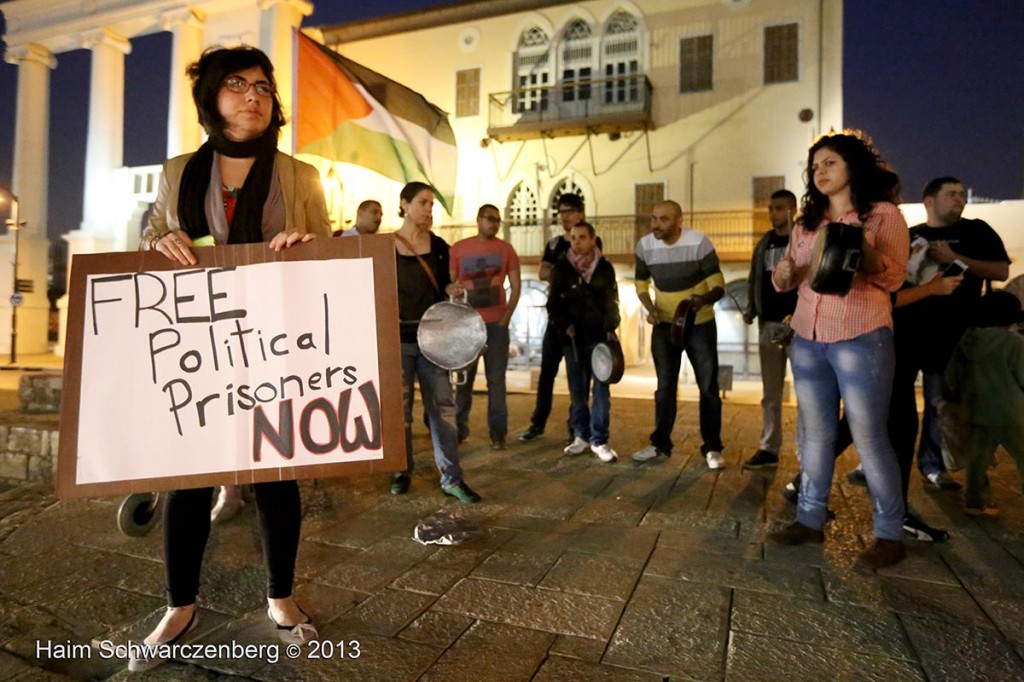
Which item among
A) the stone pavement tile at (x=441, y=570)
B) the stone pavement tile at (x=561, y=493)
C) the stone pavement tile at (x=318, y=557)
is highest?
the stone pavement tile at (x=441, y=570)

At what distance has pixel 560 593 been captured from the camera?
234cm

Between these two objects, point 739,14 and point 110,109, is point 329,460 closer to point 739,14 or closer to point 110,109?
point 739,14

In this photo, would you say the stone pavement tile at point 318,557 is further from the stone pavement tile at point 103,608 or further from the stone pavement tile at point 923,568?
the stone pavement tile at point 923,568

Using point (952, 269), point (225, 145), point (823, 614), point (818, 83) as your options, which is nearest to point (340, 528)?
point (225, 145)

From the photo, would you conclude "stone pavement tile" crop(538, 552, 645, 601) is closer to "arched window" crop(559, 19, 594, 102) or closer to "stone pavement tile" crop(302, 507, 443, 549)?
"stone pavement tile" crop(302, 507, 443, 549)

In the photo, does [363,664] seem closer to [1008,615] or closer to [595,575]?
[595,575]

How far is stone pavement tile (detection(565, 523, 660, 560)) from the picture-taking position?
110 inches

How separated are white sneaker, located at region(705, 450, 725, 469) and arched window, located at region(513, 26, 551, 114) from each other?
17.7m

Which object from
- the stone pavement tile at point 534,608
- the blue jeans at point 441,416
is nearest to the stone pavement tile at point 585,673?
the stone pavement tile at point 534,608

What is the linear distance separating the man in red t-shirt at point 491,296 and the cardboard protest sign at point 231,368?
9.52ft

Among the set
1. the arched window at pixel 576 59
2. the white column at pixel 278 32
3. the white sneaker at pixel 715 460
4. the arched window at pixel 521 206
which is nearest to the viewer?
the white sneaker at pixel 715 460

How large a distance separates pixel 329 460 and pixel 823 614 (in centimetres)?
185

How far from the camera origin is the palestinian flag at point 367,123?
533 centimetres

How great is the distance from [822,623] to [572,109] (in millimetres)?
19723
